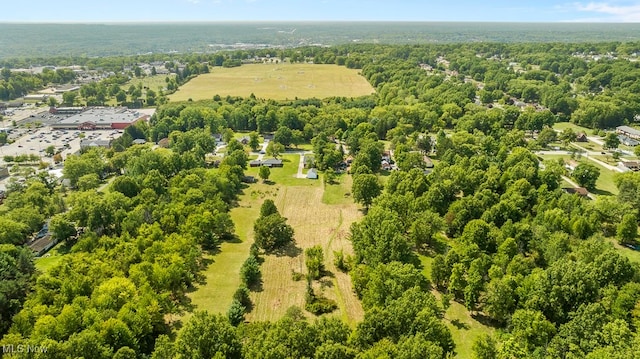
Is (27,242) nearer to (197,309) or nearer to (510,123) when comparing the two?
(197,309)

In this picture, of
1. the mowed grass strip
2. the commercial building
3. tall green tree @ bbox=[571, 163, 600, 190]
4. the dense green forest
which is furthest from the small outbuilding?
the commercial building

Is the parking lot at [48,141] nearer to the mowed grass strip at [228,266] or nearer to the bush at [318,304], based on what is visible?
the mowed grass strip at [228,266]

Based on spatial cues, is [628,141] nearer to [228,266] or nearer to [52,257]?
[228,266]

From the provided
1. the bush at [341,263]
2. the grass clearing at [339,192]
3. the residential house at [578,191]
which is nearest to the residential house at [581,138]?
the residential house at [578,191]

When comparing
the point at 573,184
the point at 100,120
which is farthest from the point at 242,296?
the point at 100,120

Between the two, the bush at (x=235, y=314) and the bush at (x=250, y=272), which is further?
the bush at (x=250, y=272)

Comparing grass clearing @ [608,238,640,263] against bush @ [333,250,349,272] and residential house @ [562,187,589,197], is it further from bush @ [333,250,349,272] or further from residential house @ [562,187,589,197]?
bush @ [333,250,349,272]
